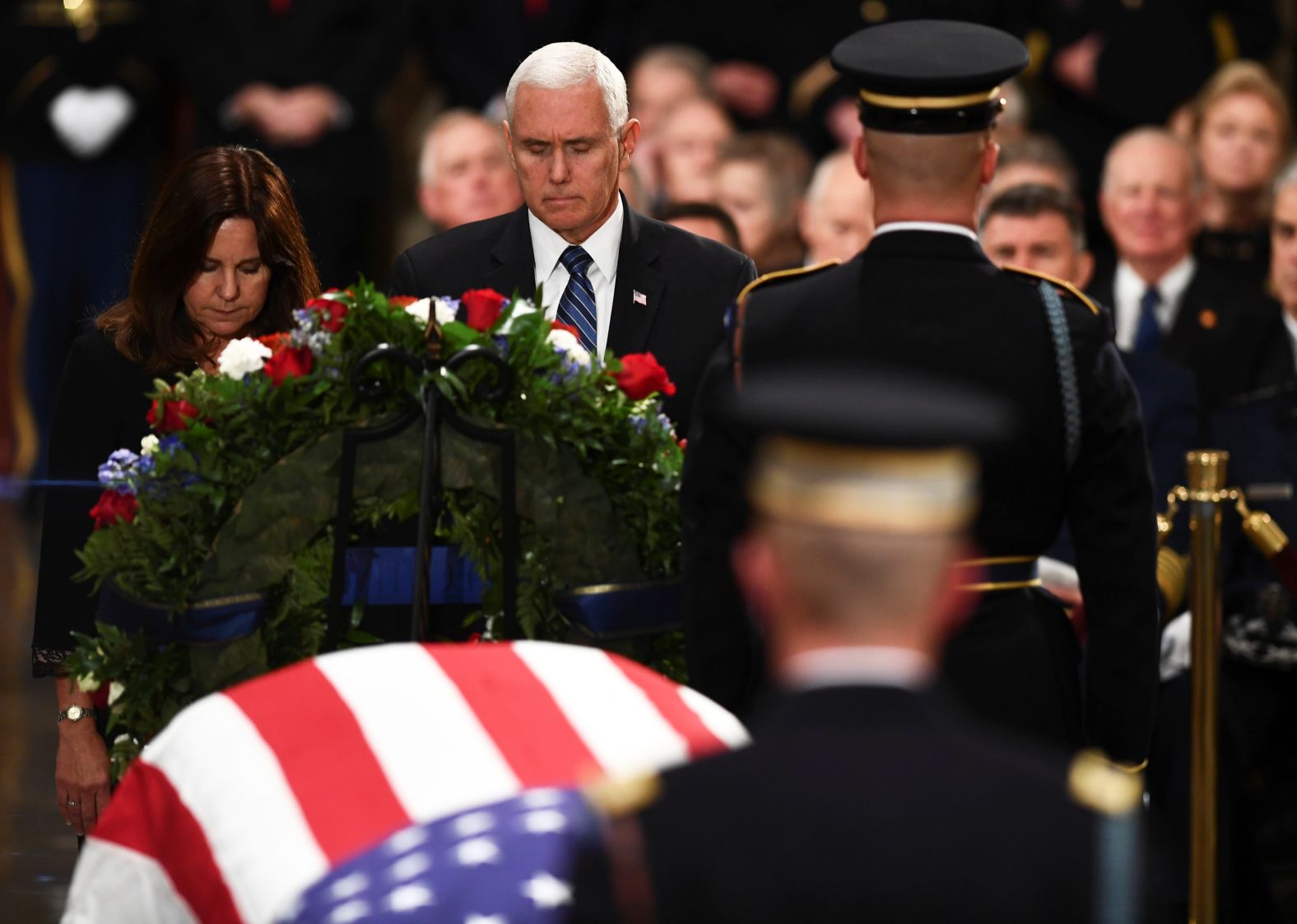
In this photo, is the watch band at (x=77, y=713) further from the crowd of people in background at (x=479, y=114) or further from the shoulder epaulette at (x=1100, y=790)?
the crowd of people in background at (x=479, y=114)

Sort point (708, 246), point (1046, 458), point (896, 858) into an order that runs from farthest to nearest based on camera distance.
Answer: point (708, 246) → point (1046, 458) → point (896, 858)

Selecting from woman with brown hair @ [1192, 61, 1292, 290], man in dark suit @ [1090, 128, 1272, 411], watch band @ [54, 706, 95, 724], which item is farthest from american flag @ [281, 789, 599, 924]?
woman with brown hair @ [1192, 61, 1292, 290]

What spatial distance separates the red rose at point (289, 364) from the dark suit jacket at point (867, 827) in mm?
1722

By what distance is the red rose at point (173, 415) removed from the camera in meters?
3.26

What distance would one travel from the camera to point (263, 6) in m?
8.93

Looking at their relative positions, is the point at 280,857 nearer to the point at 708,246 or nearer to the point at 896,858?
the point at 896,858

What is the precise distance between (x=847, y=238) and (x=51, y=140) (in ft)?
14.3

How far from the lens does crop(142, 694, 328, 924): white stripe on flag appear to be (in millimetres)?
2402

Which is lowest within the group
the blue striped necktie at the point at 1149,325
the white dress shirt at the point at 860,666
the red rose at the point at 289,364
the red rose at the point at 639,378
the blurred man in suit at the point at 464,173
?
the white dress shirt at the point at 860,666

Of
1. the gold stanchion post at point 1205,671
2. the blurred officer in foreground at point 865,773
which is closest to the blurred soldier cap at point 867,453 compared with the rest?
the blurred officer in foreground at point 865,773

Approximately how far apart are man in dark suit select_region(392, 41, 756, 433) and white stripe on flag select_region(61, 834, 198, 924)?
167 centimetres

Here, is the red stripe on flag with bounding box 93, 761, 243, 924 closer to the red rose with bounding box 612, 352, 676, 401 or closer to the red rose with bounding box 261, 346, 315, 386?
the red rose with bounding box 261, 346, 315, 386

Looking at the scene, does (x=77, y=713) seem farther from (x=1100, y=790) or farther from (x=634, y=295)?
(x=1100, y=790)

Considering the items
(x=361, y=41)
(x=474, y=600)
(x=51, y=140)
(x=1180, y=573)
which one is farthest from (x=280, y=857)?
(x=51, y=140)
